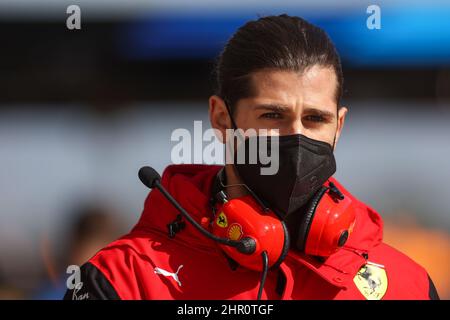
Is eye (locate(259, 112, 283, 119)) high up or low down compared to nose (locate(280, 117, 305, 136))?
up

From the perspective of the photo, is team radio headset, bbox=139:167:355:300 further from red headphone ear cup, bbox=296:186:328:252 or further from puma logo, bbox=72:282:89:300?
puma logo, bbox=72:282:89:300

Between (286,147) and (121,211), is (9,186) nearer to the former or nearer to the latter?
(121,211)

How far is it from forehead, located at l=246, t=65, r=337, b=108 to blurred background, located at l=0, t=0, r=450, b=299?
258 cm

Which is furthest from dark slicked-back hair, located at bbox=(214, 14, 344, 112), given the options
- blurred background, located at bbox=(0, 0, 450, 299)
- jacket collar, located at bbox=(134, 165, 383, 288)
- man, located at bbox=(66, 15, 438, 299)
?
blurred background, located at bbox=(0, 0, 450, 299)

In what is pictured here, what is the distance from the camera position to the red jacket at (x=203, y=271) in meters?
1.74

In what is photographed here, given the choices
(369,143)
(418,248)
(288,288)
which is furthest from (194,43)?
(288,288)

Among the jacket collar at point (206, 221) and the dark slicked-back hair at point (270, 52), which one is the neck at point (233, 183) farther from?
the dark slicked-back hair at point (270, 52)

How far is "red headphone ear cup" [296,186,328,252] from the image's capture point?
1768mm

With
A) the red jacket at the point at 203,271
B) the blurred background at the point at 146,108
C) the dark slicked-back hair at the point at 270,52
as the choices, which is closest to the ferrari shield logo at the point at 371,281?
the red jacket at the point at 203,271

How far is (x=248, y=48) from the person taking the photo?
1.90m

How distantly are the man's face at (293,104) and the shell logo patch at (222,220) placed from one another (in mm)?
250

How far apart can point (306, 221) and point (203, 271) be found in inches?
11.6

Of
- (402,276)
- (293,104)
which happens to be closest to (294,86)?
(293,104)

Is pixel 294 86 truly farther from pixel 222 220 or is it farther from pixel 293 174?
pixel 222 220
